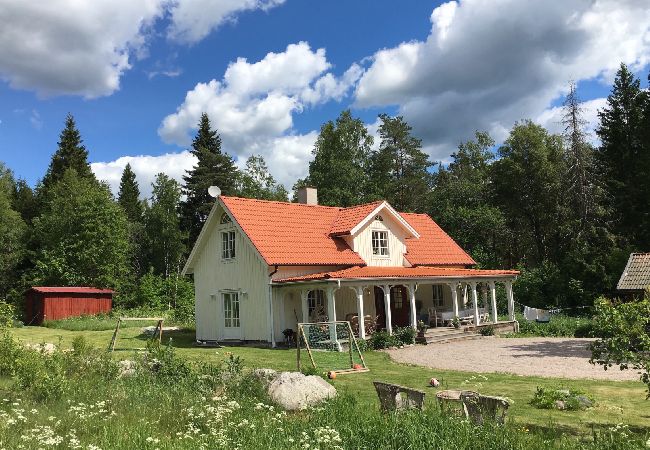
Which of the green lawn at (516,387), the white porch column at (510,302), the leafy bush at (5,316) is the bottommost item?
the green lawn at (516,387)

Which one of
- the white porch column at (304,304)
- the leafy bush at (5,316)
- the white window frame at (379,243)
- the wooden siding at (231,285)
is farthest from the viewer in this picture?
the white window frame at (379,243)

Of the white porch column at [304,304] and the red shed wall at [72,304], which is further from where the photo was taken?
the red shed wall at [72,304]

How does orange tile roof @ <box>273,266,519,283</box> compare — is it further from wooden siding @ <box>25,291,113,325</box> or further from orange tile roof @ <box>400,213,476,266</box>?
wooden siding @ <box>25,291,113,325</box>

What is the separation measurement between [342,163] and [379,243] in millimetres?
24529

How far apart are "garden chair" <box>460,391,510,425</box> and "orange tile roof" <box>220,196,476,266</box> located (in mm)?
14258

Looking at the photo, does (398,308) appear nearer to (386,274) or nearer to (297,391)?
(386,274)

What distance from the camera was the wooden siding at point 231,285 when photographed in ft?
71.7

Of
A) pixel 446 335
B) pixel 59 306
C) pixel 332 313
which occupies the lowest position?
pixel 446 335

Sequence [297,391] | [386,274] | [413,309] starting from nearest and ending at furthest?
[297,391] < [386,274] < [413,309]

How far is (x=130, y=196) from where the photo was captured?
6725 cm

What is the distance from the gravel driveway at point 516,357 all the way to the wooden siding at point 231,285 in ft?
18.6

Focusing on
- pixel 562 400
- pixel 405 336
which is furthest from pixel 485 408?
→ pixel 405 336

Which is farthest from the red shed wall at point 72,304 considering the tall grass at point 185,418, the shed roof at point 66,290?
the tall grass at point 185,418

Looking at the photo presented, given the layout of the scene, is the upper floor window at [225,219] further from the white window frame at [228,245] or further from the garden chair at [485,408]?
the garden chair at [485,408]
